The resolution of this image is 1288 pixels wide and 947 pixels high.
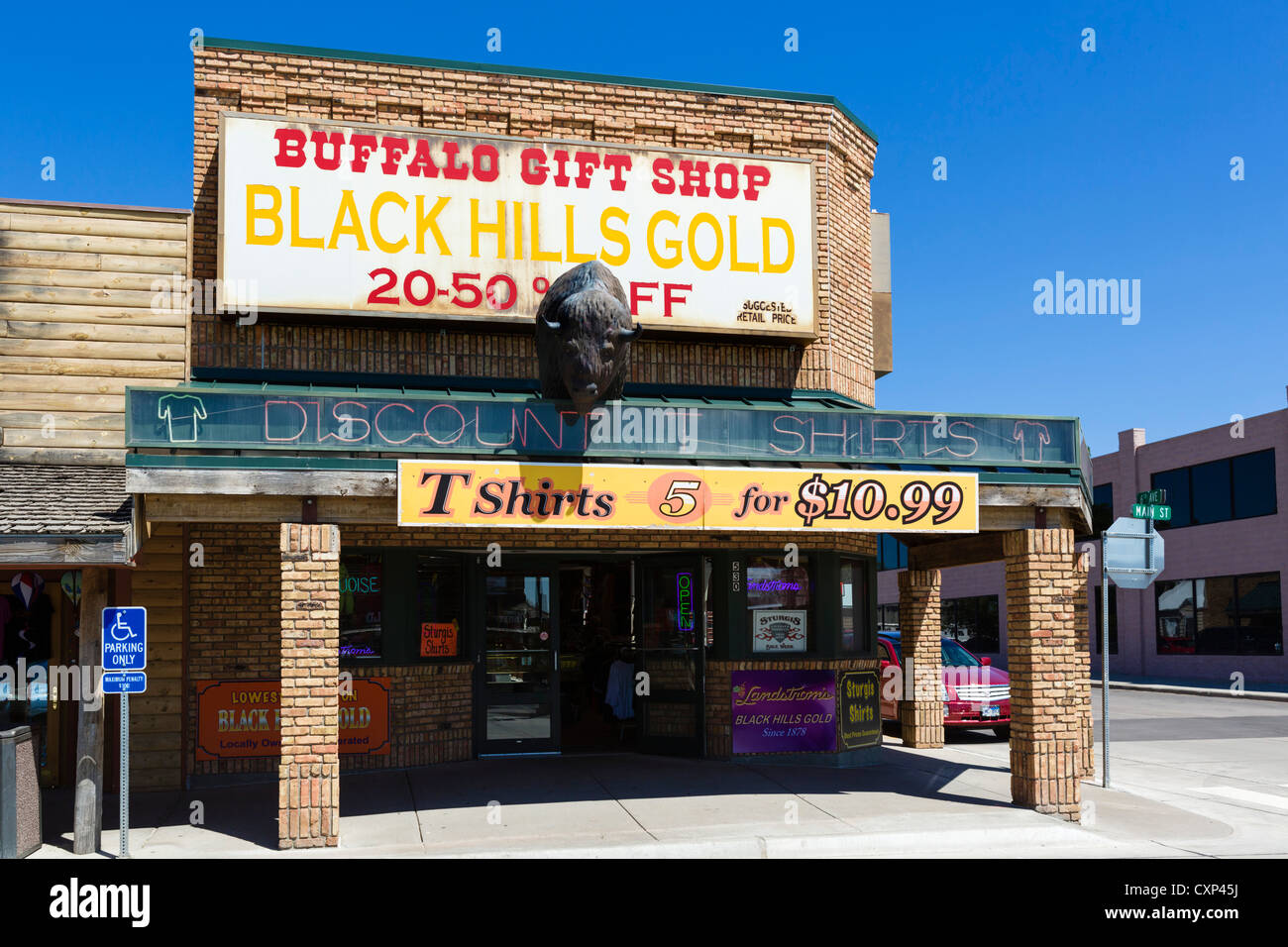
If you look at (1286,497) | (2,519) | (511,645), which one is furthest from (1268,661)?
(2,519)

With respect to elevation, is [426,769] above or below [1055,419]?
below

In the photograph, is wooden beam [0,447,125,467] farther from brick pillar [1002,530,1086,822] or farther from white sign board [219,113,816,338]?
brick pillar [1002,530,1086,822]

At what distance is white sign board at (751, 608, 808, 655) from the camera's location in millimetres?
14305

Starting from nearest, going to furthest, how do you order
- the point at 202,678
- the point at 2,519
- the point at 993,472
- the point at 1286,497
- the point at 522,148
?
the point at 2,519
the point at 993,472
the point at 202,678
the point at 522,148
the point at 1286,497

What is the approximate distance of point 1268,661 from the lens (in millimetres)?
30922

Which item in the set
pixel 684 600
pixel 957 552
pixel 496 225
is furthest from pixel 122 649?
pixel 957 552

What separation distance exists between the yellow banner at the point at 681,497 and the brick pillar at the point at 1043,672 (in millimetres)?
951

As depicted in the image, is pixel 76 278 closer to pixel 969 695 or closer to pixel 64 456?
pixel 64 456

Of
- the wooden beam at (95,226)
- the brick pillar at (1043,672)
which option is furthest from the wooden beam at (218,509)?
the brick pillar at (1043,672)

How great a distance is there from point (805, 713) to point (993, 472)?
440 cm

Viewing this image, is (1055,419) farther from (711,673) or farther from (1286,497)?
(1286,497)

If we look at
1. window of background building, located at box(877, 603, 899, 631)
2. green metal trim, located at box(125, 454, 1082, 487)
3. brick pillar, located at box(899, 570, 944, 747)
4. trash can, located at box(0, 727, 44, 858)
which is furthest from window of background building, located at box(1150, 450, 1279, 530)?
trash can, located at box(0, 727, 44, 858)

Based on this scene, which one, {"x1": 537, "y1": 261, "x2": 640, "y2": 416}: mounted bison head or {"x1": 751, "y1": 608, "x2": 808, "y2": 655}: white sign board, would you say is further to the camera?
{"x1": 751, "y1": 608, "x2": 808, "y2": 655}: white sign board

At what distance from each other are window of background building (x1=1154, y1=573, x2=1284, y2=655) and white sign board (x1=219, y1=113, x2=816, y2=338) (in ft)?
76.9
